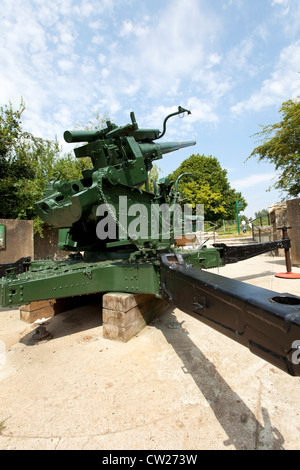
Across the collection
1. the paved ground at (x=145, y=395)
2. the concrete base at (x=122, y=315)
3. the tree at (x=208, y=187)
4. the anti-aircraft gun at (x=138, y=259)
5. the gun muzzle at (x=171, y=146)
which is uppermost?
the tree at (x=208, y=187)

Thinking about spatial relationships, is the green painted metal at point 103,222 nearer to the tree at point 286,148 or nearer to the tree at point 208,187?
the tree at point 286,148

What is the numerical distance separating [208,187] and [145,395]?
32.4 m

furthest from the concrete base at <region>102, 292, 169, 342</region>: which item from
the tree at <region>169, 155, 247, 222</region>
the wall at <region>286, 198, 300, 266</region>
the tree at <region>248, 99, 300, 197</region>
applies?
the tree at <region>169, 155, 247, 222</region>

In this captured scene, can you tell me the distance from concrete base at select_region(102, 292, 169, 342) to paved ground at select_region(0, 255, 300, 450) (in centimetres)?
15

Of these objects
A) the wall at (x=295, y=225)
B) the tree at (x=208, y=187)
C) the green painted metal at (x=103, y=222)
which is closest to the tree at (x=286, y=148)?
the wall at (x=295, y=225)

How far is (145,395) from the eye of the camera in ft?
7.33

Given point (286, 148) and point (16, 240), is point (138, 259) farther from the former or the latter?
point (286, 148)

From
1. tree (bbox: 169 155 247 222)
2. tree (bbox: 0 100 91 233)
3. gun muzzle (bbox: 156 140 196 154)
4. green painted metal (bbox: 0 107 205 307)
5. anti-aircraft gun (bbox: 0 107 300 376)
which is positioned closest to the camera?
anti-aircraft gun (bbox: 0 107 300 376)

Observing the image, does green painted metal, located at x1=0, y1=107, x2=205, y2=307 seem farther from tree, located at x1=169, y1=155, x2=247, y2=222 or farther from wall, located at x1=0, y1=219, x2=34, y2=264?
tree, located at x1=169, y1=155, x2=247, y2=222

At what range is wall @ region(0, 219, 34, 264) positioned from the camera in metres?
7.64

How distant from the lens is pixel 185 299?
79.9 inches

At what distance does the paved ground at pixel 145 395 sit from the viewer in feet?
5.71

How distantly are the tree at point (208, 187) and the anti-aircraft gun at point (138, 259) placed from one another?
26.8 metres

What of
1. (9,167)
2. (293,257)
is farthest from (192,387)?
(9,167)
